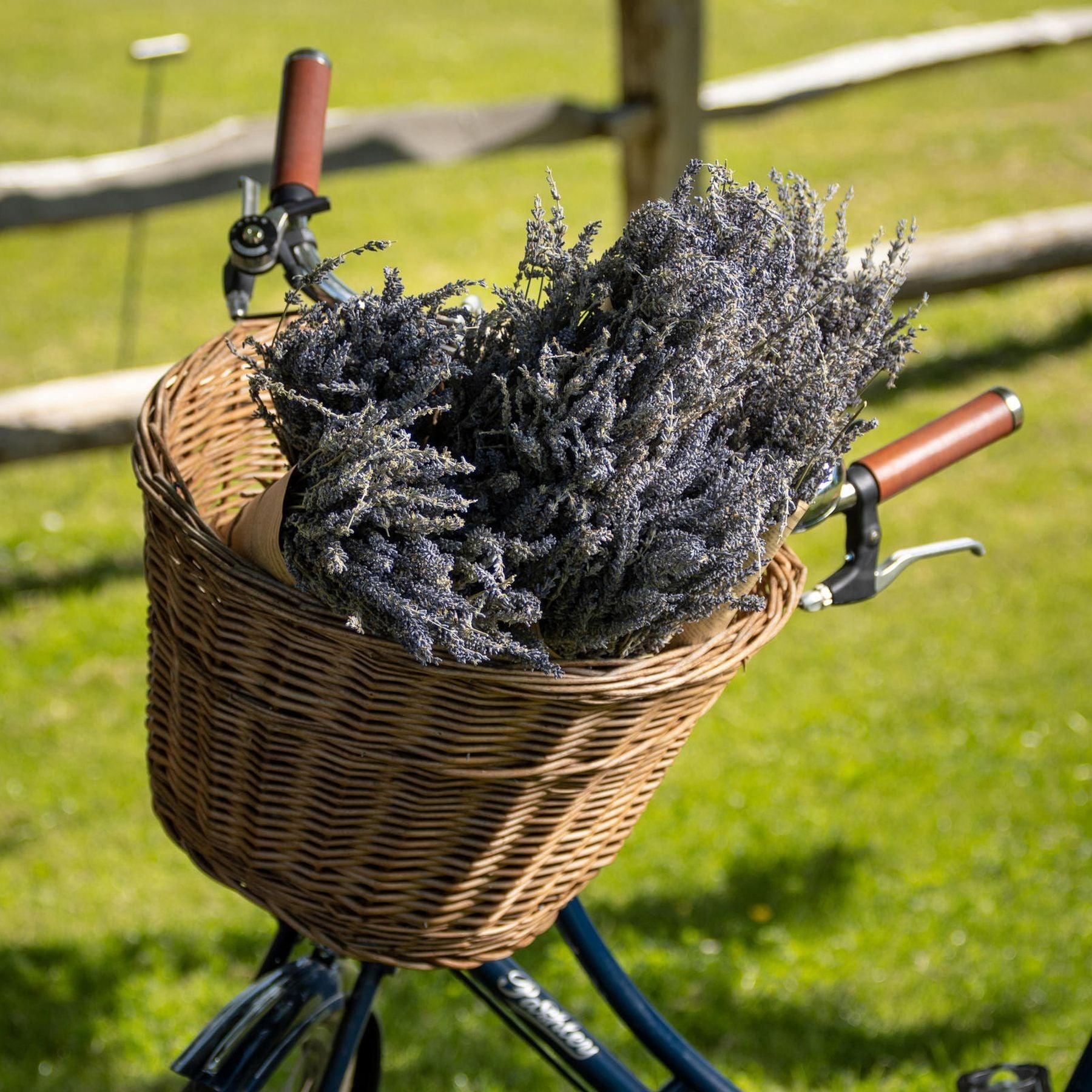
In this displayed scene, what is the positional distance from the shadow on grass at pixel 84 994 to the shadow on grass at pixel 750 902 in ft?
2.62

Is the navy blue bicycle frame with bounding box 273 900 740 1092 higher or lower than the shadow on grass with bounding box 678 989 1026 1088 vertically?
higher

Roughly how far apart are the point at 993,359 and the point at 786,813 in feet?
10.9

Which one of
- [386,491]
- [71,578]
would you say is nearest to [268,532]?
→ [386,491]

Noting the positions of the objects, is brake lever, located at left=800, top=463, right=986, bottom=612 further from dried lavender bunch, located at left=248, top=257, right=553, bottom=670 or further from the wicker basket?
dried lavender bunch, located at left=248, top=257, right=553, bottom=670

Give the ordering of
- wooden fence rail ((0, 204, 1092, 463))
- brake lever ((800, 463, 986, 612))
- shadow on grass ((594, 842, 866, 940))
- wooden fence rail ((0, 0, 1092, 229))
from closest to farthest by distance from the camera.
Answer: brake lever ((800, 463, 986, 612)) < shadow on grass ((594, 842, 866, 940)) < wooden fence rail ((0, 0, 1092, 229)) < wooden fence rail ((0, 204, 1092, 463))

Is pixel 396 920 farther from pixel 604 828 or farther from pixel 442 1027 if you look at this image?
pixel 442 1027

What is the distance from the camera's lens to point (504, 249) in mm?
7145

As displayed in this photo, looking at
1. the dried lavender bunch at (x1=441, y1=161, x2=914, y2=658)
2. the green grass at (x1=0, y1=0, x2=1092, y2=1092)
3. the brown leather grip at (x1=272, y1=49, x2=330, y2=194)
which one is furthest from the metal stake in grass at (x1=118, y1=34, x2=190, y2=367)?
the dried lavender bunch at (x1=441, y1=161, x2=914, y2=658)

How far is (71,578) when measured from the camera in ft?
13.1

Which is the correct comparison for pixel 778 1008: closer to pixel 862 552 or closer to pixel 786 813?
pixel 786 813

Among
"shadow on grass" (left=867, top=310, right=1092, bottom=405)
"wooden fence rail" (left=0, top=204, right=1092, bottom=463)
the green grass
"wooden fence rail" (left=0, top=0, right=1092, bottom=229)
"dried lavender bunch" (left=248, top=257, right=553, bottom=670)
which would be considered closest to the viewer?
"dried lavender bunch" (left=248, top=257, right=553, bottom=670)

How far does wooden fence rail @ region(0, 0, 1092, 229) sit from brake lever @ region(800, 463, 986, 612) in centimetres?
328

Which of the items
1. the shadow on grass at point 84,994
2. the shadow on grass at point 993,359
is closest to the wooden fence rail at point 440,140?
the shadow on grass at point 993,359

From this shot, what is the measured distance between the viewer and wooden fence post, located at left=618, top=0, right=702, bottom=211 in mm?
4434
